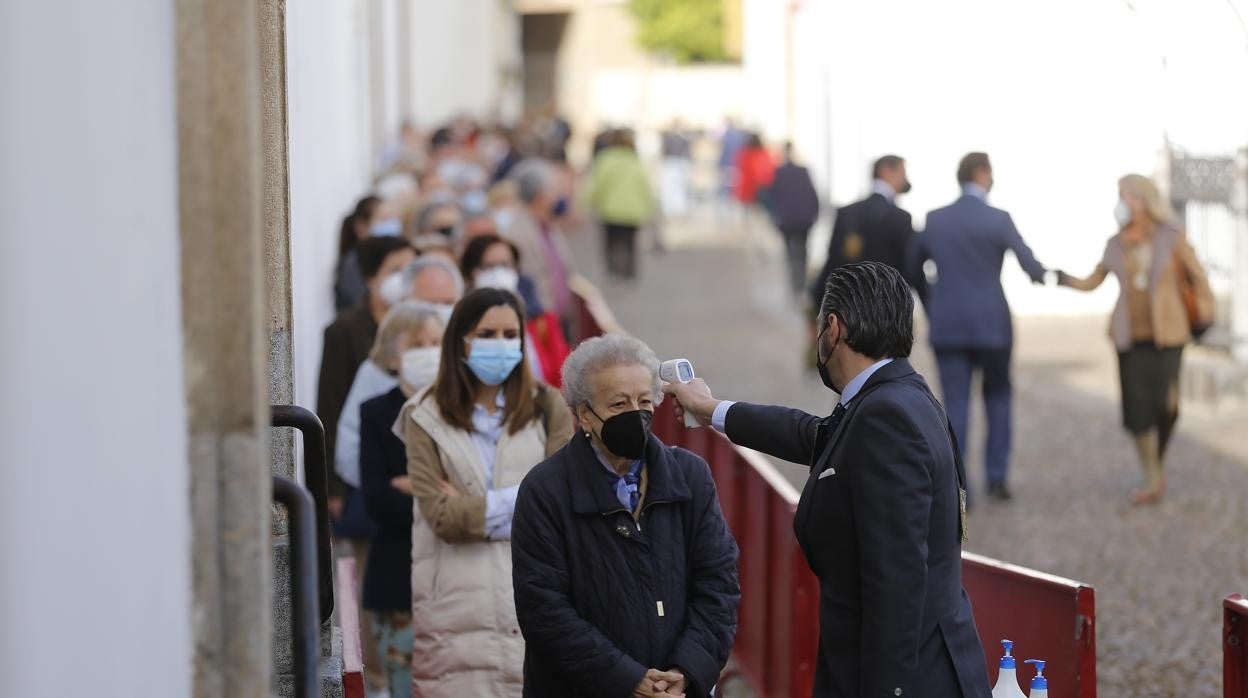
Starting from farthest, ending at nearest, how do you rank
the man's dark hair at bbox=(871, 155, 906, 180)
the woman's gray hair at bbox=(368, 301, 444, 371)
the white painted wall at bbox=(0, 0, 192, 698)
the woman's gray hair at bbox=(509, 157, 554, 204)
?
1. the woman's gray hair at bbox=(509, 157, 554, 204)
2. the man's dark hair at bbox=(871, 155, 906, 180)
3. the woman's gray hair at bbox=(368, 301, 444, 371)
4. the white painted wall at bbox=(0, 0, 192, 698)

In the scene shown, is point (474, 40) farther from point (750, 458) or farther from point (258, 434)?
point (258, 434)

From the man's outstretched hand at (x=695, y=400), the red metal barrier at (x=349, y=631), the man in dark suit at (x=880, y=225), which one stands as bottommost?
the red metal barrier at (x=349, y=631)

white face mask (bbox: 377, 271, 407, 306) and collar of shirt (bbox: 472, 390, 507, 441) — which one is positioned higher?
white face mask (bbox: 377, 271, 407, 306)

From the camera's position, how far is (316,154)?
10.2 m

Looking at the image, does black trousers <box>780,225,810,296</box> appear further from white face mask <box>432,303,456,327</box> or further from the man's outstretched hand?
the man's outstretched hand

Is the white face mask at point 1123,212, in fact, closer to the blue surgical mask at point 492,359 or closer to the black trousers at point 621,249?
the blue surgical mask at point 492,359

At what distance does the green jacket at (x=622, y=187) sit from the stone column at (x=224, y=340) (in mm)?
19445


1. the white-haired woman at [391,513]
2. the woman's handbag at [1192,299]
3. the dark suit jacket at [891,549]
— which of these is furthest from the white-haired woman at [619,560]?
the woman's handbag at [1192,299]

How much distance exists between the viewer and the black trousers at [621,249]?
23.3 meters

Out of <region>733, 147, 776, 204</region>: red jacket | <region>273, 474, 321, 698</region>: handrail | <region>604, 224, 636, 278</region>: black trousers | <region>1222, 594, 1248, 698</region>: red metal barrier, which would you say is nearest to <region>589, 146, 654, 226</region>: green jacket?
<region>604, 224, 636, 278</region>: black trousers

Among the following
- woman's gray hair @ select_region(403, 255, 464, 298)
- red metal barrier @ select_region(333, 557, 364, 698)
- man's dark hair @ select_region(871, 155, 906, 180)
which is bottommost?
red metal barrier @ select_region(333, 557, 364, 698)

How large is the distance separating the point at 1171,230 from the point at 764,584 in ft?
14.4

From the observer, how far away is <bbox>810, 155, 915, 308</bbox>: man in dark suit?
38.5ft

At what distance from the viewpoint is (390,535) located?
19.6 ft
